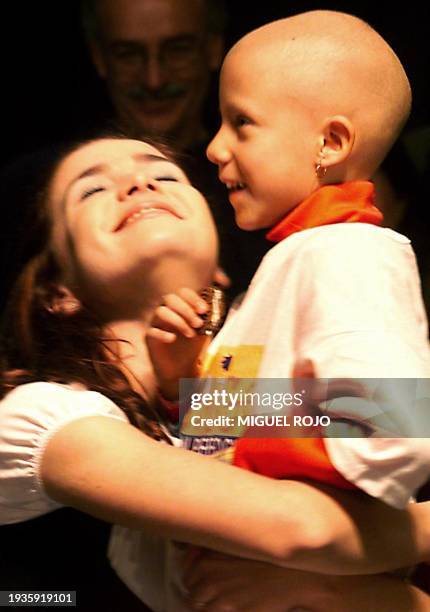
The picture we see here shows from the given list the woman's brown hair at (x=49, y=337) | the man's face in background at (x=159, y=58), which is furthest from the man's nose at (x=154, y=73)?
the woman's brown hair at (x=49, y=337)

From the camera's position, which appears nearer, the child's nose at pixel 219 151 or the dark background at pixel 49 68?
the child's nose at pixel 219 151

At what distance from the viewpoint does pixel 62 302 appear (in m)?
1.37

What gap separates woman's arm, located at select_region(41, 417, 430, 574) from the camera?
1.08m

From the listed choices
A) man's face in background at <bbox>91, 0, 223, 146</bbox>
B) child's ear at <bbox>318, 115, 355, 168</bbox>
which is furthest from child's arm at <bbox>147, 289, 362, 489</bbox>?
man's face in background at <bbox>91, 0, 223, 146</bbox>

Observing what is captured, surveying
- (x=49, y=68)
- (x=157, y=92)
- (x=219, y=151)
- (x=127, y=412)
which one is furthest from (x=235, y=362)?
(x=49, y=68)

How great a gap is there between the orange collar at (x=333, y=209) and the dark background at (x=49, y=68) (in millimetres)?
785

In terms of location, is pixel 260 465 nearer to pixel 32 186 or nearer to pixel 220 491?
pixel 220 491

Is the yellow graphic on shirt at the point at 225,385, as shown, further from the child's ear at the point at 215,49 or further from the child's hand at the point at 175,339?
the child's ear at the point at 215,49

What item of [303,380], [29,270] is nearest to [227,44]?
[29,270]

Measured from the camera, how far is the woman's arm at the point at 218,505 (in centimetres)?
108

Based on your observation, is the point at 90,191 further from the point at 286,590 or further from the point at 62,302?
the point at 286,590

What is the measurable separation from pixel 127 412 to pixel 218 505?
0.74 feet

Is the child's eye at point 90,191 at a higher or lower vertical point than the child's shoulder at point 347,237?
lower

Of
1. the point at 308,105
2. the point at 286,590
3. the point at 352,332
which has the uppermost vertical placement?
the point at 308,105
